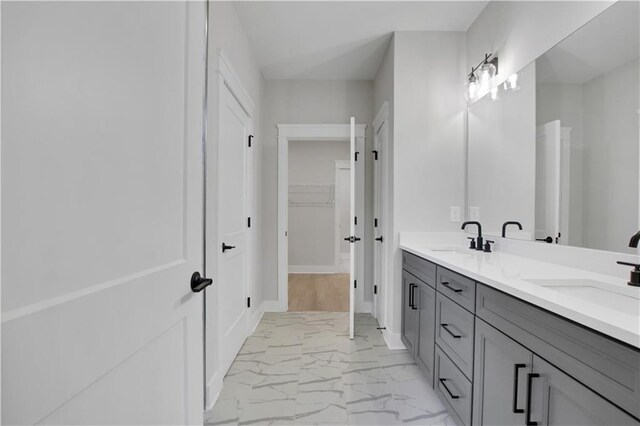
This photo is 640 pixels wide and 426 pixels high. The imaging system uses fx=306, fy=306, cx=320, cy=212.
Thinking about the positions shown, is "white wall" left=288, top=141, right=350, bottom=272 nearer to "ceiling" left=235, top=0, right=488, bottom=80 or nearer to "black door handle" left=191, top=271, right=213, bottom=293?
"ceiling" left=235, top=0, right=488, bottom=80

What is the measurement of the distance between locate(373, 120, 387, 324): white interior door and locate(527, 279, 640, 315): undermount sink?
178cm

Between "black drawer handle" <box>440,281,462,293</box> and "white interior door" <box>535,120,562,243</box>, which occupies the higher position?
"white interior door" <box>535,120,562,243</box>

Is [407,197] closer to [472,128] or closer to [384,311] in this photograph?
[472,128]

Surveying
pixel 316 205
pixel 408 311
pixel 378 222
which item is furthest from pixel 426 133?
pixel 316 205

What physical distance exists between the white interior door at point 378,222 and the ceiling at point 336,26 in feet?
2.50

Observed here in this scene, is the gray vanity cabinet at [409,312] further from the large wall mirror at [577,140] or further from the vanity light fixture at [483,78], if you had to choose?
the vanity light fixture at [483,78]

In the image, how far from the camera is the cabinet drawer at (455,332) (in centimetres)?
144

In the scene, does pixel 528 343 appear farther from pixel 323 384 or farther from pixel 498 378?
pixel 323 384

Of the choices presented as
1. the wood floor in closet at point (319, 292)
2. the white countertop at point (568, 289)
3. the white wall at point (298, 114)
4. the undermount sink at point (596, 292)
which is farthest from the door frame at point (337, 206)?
the undermount sink at point (596, 292)

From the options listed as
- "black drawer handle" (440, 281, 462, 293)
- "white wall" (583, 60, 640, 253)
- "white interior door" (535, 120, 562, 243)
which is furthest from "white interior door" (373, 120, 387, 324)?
"white wall" (583, 60, 640, 253)

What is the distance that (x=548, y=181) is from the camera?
168 cm

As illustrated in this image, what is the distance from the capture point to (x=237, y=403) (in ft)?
6.05

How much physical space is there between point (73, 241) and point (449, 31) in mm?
3037

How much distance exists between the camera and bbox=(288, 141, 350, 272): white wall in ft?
19.6
